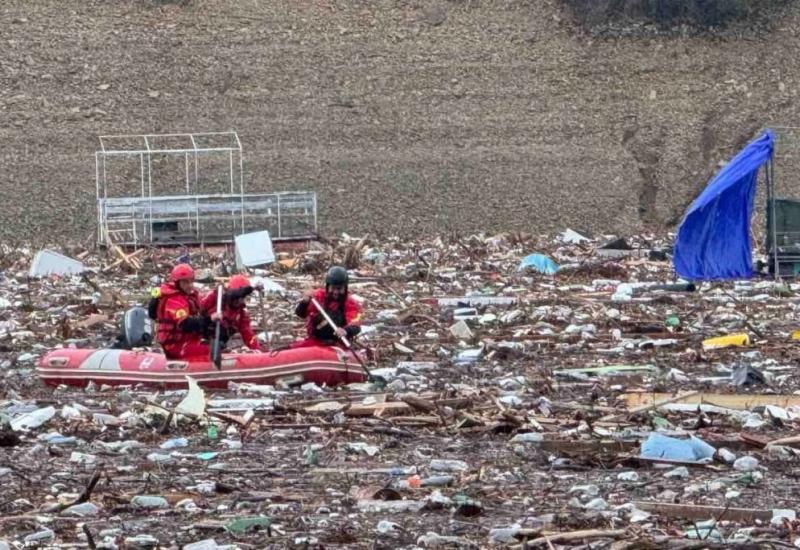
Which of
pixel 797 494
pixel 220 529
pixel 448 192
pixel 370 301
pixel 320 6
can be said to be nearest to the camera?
pixel 220 529

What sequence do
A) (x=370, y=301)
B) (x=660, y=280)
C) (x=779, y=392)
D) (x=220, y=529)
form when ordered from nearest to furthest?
(x=220, y=529)
(x=779, y=392)
(x=370, y=301)
(x=660, y=280)

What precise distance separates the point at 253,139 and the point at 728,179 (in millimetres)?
15214

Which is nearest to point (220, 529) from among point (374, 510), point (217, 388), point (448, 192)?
point (374, 510)

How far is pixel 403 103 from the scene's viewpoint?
3731cm

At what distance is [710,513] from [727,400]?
151 inches

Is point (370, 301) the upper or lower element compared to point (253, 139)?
lower

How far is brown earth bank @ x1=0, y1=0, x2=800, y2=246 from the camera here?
34.4 metres

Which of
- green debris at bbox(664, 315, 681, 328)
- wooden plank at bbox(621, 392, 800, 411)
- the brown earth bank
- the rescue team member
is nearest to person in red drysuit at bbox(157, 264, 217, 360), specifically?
the rescue team member

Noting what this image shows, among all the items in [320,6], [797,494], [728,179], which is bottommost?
[797,494]

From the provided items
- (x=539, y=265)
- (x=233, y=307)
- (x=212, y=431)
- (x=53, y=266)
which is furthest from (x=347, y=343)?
(x=53, y=266)

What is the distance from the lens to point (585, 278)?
22562 mm

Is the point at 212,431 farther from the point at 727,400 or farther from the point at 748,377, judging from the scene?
the point at 748,377

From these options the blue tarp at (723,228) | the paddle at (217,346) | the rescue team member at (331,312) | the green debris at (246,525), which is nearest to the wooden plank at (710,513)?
the green debris at (246,525)

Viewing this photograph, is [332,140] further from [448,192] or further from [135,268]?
[135,268]
